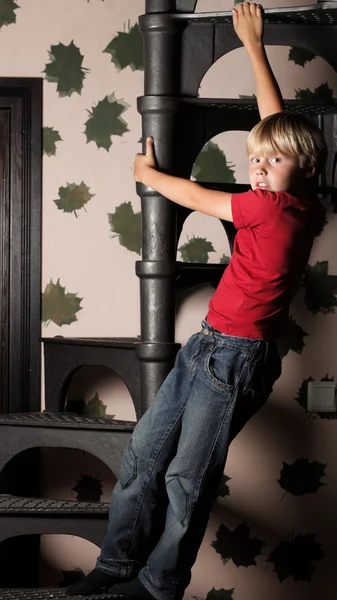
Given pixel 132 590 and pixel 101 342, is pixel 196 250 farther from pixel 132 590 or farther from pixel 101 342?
pixel 132 590

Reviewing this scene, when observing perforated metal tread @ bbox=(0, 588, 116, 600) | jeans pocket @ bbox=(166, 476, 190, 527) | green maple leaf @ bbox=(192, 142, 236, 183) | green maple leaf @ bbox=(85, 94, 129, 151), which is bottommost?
perforated metal tread @ bbox=(0, 588, 116, 600)

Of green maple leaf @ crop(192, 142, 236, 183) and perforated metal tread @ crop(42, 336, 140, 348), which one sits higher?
green maple leaf @ crop(192, 142, 236, 183)

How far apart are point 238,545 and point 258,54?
1.58m

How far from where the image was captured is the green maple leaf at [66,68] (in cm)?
274

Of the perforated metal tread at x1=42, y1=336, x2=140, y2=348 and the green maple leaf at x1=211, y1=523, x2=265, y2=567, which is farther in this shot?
Answer: the green maple leaf at x1=211, y1=523, x2=265, y2=567

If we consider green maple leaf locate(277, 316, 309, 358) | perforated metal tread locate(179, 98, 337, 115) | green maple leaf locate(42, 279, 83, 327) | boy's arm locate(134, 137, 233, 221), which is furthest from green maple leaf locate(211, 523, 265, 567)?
perforated metal tread locate(179, 98, 337, 115)

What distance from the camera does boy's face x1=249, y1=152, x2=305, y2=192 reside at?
1896 mm

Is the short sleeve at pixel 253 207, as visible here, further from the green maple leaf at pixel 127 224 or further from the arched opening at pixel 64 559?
the arched opening at pixel 64 559

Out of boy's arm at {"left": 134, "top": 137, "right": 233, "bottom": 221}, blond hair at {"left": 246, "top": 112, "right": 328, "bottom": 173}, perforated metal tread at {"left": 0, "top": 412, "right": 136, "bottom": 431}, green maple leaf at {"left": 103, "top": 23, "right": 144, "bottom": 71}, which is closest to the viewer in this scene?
blond hair at {"left": 246, "top": 112, "right": 328, "bottom": 173}

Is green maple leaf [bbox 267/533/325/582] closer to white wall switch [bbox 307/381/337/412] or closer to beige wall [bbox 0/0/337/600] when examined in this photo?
beige wall [bbox 0/0/337/600]

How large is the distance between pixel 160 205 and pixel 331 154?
0.52 metres

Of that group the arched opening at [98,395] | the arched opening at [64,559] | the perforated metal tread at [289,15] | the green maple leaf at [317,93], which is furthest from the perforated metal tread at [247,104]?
the arched opening at [64,559]

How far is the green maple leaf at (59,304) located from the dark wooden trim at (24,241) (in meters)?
0.03

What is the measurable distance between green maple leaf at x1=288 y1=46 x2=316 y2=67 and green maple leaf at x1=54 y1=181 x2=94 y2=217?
77 cm
